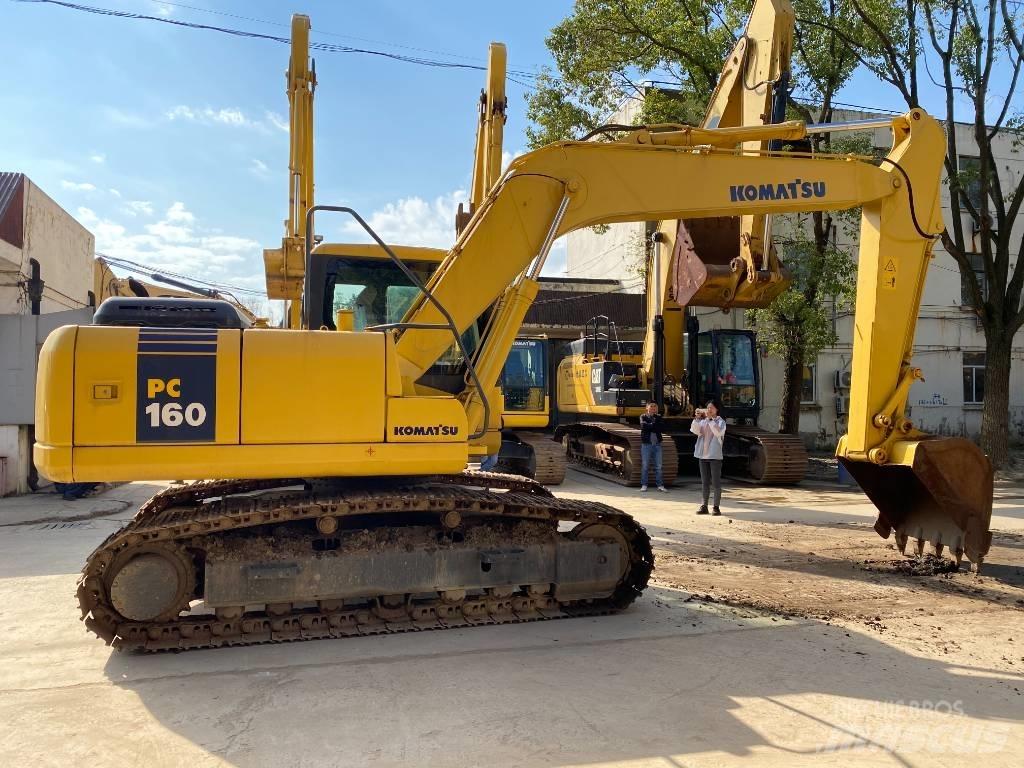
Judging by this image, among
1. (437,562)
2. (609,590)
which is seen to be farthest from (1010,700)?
(437,562)

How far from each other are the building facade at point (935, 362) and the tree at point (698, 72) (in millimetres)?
5485

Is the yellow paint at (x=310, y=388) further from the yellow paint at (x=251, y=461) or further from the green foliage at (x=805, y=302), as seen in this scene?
the green foliage at (x=805, y=302)

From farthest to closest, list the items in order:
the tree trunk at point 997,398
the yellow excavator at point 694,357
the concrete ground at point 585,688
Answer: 1. the tree trunk at point 997,398
2. the yellow excavator at point 694,357
3. the concrete ground at point 585,688

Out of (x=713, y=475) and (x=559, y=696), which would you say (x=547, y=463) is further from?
(x=559, y=696)

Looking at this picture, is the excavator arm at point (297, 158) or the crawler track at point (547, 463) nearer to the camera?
the excavator arm at point (297, 158)

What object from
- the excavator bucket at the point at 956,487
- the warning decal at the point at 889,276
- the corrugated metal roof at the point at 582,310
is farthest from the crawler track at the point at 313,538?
the corrugated metal roof at the point at 582,310

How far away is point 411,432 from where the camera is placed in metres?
4.72

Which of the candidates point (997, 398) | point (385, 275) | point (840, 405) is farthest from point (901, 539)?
point (840, 405)

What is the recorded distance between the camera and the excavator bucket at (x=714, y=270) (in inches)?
448

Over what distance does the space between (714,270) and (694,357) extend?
154 inches

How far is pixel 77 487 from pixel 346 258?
789 cm

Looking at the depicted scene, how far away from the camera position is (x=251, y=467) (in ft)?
14.8

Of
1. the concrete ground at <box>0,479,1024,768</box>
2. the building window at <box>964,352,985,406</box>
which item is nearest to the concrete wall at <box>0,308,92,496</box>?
the concrete ground at <box>0,479,1024,768</box>

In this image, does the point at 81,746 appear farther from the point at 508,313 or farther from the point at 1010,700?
the point at 1010,700
